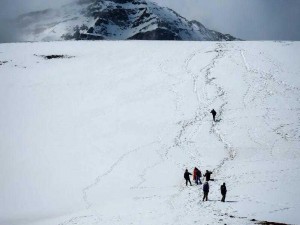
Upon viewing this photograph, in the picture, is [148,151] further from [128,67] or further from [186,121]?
[128,67]

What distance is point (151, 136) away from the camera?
31.1m

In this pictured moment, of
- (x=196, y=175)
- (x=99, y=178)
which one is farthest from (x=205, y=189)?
(x=99, y=178)

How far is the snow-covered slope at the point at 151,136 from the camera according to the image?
810 inches

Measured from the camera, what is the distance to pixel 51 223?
786 inches

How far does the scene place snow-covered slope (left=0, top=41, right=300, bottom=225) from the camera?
810 inches

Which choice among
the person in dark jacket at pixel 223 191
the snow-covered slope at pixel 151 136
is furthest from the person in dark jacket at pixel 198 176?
the person in dark jacket at pixel 223 191

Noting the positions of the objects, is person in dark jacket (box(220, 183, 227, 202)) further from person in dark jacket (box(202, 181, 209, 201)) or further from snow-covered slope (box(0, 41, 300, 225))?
person in dark jacket (box(202, 181, 209, 201))

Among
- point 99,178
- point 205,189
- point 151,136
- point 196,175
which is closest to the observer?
point 205,189

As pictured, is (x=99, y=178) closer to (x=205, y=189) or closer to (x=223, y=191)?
(x=205, y=189)

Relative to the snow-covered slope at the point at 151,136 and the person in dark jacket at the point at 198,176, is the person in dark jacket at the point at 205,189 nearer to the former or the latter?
the snow-covered slope at the point at 151,136

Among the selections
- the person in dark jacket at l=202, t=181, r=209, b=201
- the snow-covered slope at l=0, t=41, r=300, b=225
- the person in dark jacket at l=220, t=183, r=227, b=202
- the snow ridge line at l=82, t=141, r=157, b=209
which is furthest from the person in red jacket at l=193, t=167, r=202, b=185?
the snow ridge line at l=82, t=141, r=157, b=209

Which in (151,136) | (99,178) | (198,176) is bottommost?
(99,178)

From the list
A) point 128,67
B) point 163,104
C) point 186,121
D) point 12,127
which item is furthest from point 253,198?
point 128,67

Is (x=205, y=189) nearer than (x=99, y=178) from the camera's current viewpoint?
Yes
